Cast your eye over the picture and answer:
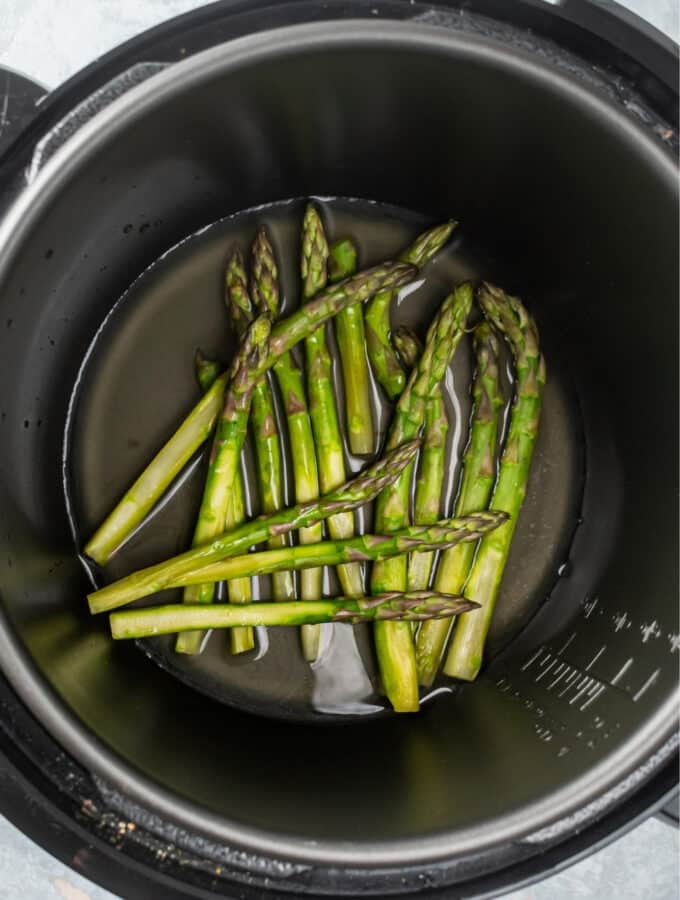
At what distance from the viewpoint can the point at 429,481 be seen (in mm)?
1558

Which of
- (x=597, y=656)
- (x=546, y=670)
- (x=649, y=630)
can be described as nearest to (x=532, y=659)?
(x=546, y=670)

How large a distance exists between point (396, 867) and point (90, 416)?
0.95 metres

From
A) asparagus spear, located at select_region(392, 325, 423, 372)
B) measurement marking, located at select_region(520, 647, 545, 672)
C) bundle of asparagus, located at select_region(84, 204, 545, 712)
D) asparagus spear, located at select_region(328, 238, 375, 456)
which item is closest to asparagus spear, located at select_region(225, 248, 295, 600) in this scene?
bundle of asparagus, located at select_region(84, 204, 545, 712)

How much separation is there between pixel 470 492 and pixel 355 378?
0.30 metres

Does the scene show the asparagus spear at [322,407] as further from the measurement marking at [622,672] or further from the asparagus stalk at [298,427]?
the measurement marking at [622,672]

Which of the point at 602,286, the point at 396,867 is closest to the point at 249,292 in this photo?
the point at 602,286

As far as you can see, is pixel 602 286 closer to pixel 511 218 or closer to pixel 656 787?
pixel 511 218

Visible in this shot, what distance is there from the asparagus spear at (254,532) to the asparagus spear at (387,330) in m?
0.15

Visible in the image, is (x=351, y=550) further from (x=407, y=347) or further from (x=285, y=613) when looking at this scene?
(x=407, y=347)

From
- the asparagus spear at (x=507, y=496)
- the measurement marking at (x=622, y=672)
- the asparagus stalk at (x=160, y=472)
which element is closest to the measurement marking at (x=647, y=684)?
the measurement marking at (x=622, y=672)

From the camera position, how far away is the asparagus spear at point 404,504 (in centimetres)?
150

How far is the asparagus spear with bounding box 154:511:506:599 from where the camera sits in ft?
4.75

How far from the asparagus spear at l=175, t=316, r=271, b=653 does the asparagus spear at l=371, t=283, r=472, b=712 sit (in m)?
0.27

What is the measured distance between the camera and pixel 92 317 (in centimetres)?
157
